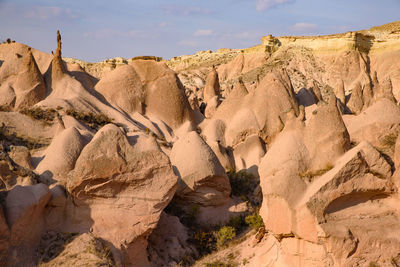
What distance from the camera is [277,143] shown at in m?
10.9

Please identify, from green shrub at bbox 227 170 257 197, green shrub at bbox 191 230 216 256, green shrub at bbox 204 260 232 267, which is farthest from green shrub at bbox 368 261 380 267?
green shrub at bbox 227 170 257 197

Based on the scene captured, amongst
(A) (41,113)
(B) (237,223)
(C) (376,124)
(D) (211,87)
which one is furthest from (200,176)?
(D) (211,87)

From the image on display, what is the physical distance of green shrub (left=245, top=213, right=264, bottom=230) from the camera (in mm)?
12314

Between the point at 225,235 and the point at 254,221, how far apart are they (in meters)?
0.92

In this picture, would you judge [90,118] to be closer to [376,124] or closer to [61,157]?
[61,157]

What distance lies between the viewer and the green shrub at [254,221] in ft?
40.4

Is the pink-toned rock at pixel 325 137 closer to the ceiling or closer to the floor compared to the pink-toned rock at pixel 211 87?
closer to the floor

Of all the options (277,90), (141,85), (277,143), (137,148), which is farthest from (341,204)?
(141,85)

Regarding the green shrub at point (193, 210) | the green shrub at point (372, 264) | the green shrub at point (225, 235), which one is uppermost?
the green shrub at point (193, 210)

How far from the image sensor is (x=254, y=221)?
1280 cm

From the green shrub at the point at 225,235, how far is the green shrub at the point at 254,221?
597mm

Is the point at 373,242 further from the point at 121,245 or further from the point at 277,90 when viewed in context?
the point at 277,90

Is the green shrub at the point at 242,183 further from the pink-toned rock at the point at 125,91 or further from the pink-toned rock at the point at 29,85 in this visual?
the pink-toned rock at the point at 29,85

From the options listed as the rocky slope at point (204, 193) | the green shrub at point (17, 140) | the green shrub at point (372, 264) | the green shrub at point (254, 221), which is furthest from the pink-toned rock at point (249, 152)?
the green shrub at point (372, 264)
